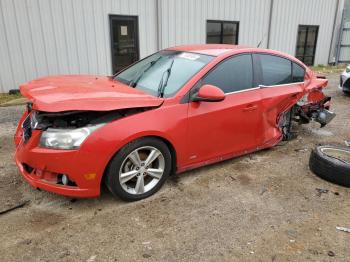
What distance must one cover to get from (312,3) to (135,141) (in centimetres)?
1420

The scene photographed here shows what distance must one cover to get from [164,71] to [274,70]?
62.3 inches

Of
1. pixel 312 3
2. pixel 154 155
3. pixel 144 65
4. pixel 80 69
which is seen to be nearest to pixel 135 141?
pixel 154 155

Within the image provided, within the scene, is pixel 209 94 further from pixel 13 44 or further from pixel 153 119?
pixel 13 44

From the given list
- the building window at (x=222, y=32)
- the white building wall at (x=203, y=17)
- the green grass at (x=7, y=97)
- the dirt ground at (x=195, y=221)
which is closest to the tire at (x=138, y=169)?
the dirt ground at (x=195, y=221)

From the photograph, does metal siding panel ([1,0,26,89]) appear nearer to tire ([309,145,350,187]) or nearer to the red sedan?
the red sedan

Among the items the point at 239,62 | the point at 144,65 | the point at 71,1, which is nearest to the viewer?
the point at 239,62

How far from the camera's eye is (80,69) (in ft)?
29.7

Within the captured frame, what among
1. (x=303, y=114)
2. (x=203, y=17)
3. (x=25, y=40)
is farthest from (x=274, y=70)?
(x=203, y=17)

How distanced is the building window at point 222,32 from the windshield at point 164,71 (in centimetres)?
764

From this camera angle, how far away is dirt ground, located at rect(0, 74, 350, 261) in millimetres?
2588

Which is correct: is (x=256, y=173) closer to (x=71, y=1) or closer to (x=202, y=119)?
(x=202, y=119)

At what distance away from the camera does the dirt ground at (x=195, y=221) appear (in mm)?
2588

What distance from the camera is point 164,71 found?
3770mm

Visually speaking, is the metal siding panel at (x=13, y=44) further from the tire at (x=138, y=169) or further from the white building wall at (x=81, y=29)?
the tire at (x=138, y=169)
